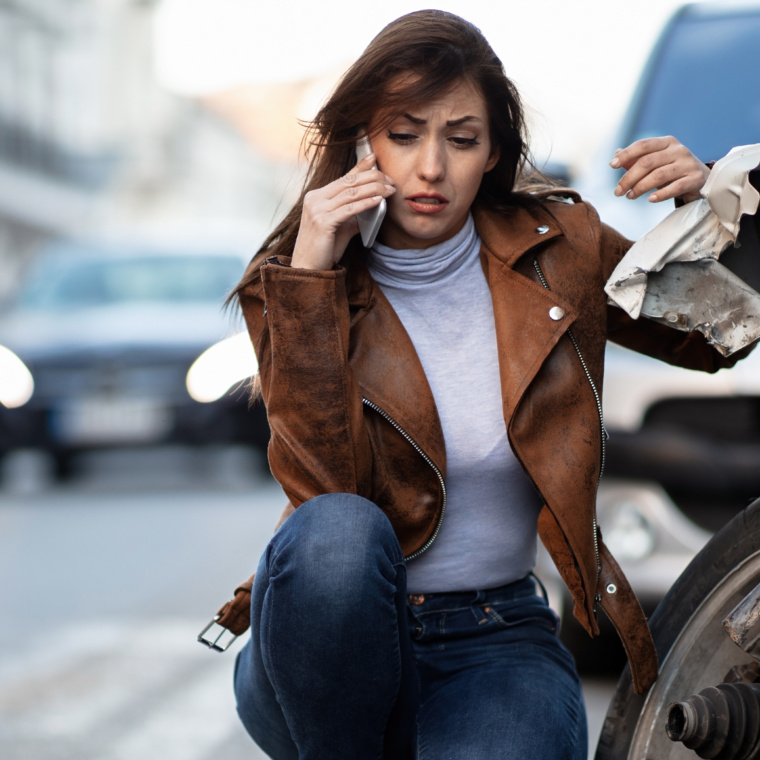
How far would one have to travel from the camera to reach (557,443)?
7.16ft

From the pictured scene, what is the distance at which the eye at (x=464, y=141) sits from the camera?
2.32m

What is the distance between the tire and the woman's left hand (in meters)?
0.57

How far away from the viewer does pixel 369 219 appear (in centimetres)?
227

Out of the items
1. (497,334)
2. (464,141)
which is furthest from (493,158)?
(497,334)

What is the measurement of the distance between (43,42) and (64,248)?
2175cm

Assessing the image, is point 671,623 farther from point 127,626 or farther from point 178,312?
point 178,312

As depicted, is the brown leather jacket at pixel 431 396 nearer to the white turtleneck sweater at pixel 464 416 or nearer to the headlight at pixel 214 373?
the white turtleneck sweater at pixel 464 416

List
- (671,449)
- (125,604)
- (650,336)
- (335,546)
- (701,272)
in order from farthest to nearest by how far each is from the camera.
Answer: (125,604)
(671,449)
(650,336)
(701,272)
(335,546)

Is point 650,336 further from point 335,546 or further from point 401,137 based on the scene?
point 335,546

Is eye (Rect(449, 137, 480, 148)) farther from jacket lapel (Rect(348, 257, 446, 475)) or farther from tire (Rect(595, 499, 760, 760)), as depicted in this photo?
tire (Rect(595, 499, 760, 760))

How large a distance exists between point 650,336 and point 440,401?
423 mm

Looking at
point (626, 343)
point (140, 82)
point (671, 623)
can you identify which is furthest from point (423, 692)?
point (140, 82)

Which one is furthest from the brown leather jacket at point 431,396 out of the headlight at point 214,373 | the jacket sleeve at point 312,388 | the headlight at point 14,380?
the headlight at point 14,380

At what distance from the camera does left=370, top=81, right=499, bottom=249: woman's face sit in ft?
7.50
